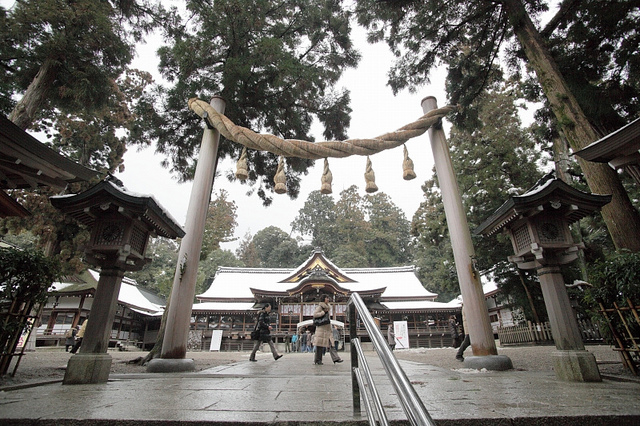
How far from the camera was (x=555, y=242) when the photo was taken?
3.95m

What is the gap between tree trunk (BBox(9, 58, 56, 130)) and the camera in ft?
22.1

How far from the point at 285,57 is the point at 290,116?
5.49 feet

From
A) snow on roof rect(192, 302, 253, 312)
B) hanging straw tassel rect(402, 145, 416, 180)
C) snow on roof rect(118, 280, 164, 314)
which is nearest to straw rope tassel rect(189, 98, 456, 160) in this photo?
hanging straw tassel rect(402, 145, 416, 180)

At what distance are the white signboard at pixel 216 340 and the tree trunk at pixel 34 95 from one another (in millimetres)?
15091

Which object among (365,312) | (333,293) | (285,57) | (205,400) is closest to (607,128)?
(285,57)

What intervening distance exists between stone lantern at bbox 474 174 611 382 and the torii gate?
1.02 meters

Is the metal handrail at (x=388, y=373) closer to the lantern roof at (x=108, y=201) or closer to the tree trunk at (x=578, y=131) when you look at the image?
the lantern roof at (x=108, y=201)

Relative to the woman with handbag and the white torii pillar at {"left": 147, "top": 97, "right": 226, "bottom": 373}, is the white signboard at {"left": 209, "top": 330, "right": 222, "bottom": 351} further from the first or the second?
the white torii pillar at {"left": 147, "top": 97, "right": 226, "bottom": 373}

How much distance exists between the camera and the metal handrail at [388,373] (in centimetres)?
93

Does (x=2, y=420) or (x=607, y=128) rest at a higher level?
(x=607, y=128)

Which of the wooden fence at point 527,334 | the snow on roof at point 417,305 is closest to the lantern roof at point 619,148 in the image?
the wooden fence at point 527,334

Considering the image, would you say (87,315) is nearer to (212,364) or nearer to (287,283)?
(287,283)

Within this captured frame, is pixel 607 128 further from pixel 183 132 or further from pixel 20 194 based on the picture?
pixel 20 194

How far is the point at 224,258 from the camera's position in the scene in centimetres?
4262
